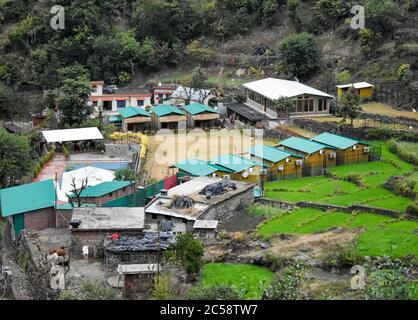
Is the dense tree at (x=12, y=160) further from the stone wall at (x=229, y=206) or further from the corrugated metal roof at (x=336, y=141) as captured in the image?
the corrugated metal roof at (x=336, y=141)

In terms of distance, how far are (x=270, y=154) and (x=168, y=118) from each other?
35.0ft

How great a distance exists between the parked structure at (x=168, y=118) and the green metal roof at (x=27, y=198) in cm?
1442

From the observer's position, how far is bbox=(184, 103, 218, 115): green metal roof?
41.1m

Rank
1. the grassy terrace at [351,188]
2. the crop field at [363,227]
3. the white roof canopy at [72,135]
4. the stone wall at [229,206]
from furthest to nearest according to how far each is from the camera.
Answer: the white roof canopy at [72,135], the grassy terrace at [351,188], the stone wall at [229,206], the crop field at [363,227]

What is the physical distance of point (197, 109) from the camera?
41406mm

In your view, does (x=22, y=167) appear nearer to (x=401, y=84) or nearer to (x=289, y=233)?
(x=289, y=233)

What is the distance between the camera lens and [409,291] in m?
15.2

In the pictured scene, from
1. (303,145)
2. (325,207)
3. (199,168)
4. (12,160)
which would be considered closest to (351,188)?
(325,207)

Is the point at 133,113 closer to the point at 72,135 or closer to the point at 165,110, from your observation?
the point at 165,110

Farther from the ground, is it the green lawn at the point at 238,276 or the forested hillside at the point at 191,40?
the forested hillside at the point at 191,40

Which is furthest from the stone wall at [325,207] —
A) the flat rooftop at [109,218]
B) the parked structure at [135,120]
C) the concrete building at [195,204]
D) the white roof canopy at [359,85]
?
the white roof canopy at [359,85]

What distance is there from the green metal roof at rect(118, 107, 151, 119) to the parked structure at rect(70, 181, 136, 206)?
43.5ft

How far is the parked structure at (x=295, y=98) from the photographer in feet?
132
